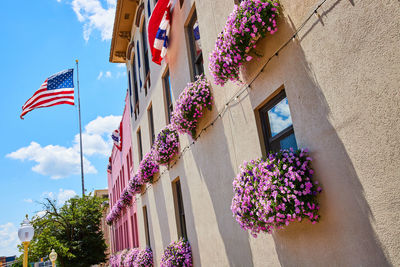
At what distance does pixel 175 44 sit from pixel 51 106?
12570 millimetres

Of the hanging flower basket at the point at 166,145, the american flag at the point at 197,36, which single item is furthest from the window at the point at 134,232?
the american flag at the point at 197,36

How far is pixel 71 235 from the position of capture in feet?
90.7

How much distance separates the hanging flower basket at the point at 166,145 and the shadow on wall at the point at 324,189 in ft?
17.5

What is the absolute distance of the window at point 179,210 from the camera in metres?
9.80

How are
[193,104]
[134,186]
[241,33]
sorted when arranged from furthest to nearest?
[134,186] → [193,104] → [241,33]

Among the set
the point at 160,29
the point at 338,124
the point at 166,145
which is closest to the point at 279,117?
the point at 338,124

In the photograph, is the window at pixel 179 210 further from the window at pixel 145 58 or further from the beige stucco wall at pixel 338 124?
the window at pixel 145 58

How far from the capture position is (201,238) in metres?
7.98

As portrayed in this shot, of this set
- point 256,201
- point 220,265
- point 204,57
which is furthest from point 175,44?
point 256,201

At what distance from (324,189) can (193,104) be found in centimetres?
390

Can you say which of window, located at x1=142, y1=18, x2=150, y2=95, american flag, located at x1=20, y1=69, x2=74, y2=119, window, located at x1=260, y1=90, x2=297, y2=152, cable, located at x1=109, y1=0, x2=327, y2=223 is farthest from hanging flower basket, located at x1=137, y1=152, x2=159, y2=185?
american flag, located at x1=20, y1=69, x2=74, y2=119

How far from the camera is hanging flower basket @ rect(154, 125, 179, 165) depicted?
380 inches

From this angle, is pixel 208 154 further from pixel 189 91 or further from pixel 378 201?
pixel 378 201

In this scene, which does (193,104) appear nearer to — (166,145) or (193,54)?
(193,54)
